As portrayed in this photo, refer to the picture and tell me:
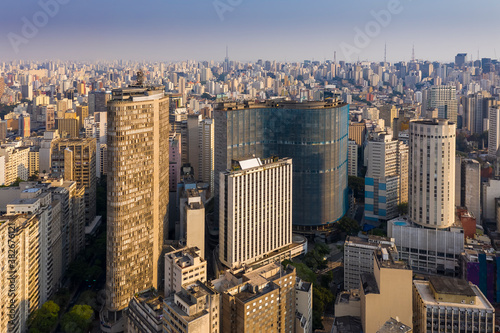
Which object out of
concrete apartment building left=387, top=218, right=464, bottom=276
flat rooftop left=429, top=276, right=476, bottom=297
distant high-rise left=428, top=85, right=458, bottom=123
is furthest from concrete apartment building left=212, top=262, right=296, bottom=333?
distant high-rise left=428, top=85, right=458, bottom=123

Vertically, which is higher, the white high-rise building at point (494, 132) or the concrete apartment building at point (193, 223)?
the white high-rise building at point (494, 132)

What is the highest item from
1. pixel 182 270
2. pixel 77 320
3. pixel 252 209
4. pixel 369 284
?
pixel 252 209

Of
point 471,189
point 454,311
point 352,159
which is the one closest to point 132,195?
point 454,311

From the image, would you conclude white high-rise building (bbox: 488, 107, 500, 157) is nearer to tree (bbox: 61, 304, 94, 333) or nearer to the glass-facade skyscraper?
the glass-facade skyscraper

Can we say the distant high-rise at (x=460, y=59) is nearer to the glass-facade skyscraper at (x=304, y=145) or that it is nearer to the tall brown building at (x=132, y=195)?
the glass-facade skyscraper at (x=304, y=145)

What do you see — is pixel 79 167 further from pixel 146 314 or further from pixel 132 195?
pixel 146 314

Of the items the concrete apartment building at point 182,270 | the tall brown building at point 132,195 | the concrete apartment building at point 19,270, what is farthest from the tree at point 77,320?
the concrete apartment building at point 182,270
